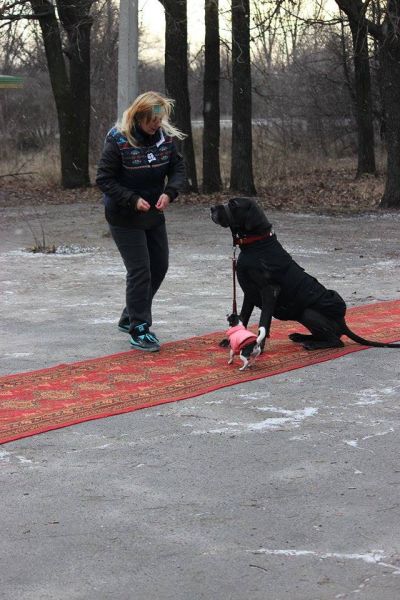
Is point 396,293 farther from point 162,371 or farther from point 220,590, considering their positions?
point 220,590

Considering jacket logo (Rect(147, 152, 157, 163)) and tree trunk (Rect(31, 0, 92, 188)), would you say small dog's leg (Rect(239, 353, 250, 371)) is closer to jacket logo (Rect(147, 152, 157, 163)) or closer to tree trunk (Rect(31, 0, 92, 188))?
jacket logo (Rect(147, 152, 157, 163))

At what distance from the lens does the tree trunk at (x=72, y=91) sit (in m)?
25.7

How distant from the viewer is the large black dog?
702cm

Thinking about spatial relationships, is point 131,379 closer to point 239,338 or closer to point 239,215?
point 239,338

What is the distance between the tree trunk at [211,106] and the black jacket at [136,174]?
54.5 ft

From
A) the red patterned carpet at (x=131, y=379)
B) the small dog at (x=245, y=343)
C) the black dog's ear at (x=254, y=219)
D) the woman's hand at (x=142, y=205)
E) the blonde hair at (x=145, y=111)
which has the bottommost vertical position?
the red patterned carpet at (x=131, y=379)

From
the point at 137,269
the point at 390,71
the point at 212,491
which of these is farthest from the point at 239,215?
the point at 390,71

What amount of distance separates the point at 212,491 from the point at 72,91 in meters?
23.0

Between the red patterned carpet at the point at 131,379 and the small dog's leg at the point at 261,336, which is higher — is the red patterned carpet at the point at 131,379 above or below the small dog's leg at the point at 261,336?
below

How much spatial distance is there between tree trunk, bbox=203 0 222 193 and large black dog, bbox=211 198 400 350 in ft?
55.7

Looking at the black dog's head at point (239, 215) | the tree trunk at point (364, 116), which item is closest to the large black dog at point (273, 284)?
the black dog's head at point (239, 215)

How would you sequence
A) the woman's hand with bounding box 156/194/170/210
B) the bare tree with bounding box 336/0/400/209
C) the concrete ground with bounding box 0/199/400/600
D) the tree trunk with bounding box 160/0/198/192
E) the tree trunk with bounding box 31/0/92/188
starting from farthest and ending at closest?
the tree trunk with bounding box 31/0/92/188 < the tree trunk with bounding box 160/0/198/192 < the bare tree with bounding box 336/0/400/209 < the woman's hand with bounding box 156/194/170/210 < the concrete ground with bounding box 0/199/400/600

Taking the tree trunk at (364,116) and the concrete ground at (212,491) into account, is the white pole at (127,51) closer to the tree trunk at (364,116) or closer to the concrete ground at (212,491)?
the concrete ground at (212,491)

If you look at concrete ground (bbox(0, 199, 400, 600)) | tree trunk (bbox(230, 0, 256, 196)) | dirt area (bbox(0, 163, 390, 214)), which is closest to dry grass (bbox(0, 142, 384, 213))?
dirt area (bbox(0, 163, 390, 214))
